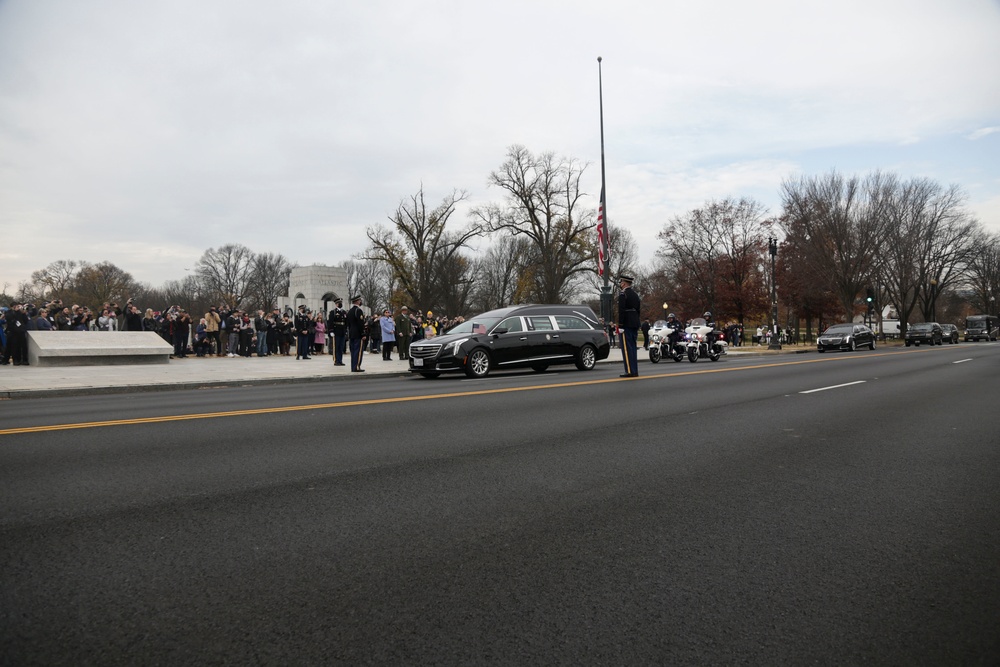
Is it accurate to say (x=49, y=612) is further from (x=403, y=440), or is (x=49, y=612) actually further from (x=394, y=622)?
(x=403, y=440)

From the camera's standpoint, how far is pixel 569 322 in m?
19.0

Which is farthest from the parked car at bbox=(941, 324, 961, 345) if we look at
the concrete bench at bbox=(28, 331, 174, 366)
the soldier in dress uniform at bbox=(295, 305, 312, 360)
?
the concrete bench at bbox=(28, 331, 174, 366)

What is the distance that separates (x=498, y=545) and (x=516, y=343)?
14.1 m

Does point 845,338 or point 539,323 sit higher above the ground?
point 539,323

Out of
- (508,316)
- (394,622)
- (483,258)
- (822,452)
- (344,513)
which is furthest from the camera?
(483,258)

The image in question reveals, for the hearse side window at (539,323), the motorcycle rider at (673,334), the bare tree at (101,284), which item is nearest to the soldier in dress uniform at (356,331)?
the hearse side window at (539,323)

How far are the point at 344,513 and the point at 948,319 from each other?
11292 cm

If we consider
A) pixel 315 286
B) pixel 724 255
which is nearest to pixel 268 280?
pixel 315 286

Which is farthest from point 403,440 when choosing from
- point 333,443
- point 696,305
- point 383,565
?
point 696,305

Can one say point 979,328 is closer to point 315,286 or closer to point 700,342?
point 700,342

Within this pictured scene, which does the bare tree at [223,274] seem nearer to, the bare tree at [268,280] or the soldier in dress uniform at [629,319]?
the bare tree at [268,280]

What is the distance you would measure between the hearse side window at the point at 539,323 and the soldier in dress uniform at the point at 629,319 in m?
3.56

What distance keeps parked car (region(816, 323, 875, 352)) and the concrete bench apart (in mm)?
30123

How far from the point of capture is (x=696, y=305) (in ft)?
195
